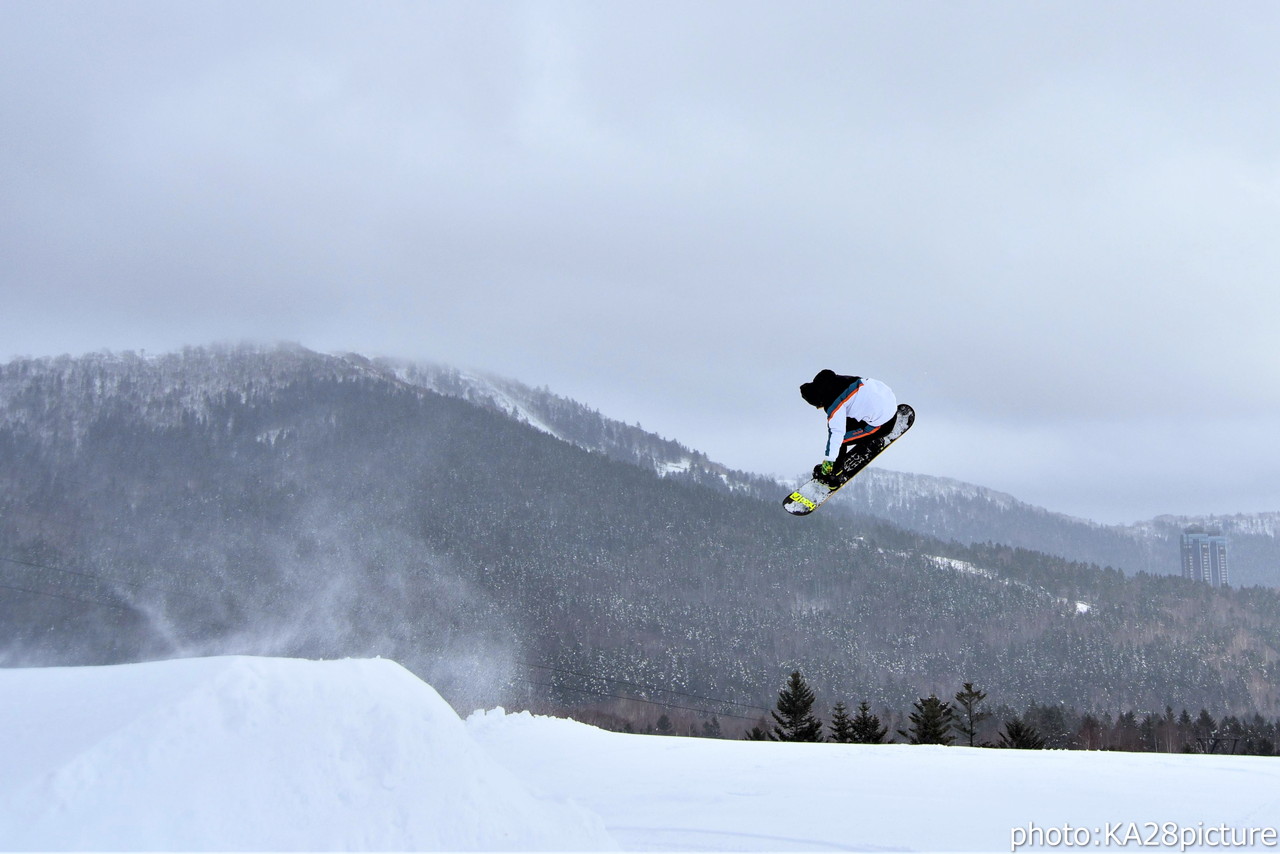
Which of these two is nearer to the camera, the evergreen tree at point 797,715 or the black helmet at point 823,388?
the black helmet at point 823,388

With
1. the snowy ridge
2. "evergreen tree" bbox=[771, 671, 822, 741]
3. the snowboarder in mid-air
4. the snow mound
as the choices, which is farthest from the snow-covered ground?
the snowy ridge

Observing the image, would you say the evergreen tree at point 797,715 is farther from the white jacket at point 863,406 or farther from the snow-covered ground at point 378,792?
the white jacket at point 863,406

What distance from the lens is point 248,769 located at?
9336 mm

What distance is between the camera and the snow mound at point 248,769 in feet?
28.0

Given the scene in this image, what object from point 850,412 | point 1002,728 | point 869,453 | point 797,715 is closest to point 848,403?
point 850,412

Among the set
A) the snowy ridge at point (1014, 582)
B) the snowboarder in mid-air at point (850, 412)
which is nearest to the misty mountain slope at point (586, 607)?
the snowy ridge at point (1014, 582)

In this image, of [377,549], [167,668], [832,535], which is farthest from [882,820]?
[832,535]

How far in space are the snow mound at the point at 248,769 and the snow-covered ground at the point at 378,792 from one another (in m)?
0.02

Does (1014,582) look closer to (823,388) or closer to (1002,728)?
(1002,728)

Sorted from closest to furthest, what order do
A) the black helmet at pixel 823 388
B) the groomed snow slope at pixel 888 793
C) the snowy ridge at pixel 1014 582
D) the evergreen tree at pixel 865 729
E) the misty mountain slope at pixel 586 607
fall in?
the groomed snow slope at pixel 888 793 < the black helmet at pixel 823 388 < the evergreen tree at pixel 865 729 < the misty mountain slope at pixel 586 607 < the snowy ridge at pixel 1014 582

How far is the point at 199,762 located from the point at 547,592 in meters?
159

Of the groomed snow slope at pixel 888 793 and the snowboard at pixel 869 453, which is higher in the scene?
the snowboard at pixel 869 453

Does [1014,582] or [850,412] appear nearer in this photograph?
[850,412]

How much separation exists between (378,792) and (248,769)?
134cm
